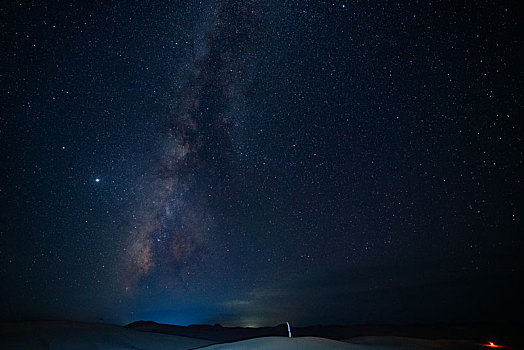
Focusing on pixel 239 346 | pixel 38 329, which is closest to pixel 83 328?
pixel 38 329

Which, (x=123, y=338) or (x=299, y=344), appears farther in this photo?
(x=123, y=338)

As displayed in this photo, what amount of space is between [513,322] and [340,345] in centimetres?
8671

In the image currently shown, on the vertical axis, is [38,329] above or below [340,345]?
above

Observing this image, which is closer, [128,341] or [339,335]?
[128,341]

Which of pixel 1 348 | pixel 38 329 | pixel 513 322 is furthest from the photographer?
pixel 513 322

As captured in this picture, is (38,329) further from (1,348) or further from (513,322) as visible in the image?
Answer: (513,322)

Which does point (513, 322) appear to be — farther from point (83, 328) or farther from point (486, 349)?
point (83, 328)

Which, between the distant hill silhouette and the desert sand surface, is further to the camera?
the distant hill silhouette

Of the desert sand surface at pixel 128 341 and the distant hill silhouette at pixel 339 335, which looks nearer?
the desert sand surface at pixel 128 341

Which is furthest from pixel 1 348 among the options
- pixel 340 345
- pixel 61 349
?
pixel 340 345

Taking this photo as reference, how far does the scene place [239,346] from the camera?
1016 cm

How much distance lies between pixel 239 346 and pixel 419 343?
31.1 ft

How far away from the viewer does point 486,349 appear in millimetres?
14117

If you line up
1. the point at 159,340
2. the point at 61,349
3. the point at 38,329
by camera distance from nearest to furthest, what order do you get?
the point at 61,349
the point at 38,329
the point at 159,340
